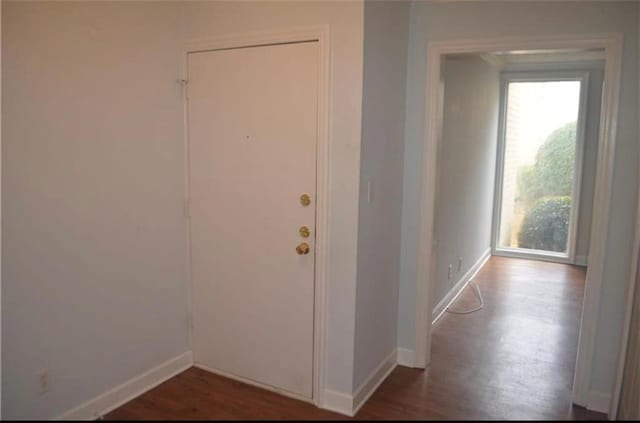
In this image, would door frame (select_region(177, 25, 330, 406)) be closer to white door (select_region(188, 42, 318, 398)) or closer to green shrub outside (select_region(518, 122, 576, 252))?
white door (select_region(188, 42, 318, 398))

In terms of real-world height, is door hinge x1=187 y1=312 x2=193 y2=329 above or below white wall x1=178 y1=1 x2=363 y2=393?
below

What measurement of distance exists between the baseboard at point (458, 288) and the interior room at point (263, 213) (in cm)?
69

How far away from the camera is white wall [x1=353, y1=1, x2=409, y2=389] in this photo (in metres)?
2.47

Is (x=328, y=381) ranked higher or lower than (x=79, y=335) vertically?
lower

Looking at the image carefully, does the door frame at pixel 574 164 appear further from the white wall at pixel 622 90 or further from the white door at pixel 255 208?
the white door at pixel 255 208

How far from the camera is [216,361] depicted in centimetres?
294

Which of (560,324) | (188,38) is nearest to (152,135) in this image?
(188,38)

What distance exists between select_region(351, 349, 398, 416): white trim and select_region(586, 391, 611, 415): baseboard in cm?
109

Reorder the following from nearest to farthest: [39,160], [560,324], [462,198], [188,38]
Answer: [39,160] < [188,38] < [560,324] < [462,198]

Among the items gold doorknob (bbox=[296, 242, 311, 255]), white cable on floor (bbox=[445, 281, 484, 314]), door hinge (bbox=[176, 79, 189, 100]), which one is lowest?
white cable on floor (bbox=[445, 281, 484, 314])

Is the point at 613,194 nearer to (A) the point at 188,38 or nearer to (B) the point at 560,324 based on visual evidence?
(B) the point at 560,324

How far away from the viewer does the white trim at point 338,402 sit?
8.30 feet

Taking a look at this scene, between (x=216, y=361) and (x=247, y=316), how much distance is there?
1.28ft

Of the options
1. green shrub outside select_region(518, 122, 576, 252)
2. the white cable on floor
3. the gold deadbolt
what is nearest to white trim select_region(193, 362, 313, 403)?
the gold deadbolt
